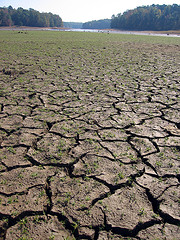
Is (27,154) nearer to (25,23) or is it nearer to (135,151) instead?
(135,151)

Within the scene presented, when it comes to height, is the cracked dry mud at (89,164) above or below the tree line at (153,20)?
below

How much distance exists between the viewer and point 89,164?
1.93 meters

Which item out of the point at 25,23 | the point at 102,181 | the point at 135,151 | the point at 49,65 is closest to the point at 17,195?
the point at 102,181

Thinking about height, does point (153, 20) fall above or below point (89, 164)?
above

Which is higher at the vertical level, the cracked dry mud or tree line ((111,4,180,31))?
tree line ((111,4,180,31))

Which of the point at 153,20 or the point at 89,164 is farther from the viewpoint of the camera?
the point at 153,20

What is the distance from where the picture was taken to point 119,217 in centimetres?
141

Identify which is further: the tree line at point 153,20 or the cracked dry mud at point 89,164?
the tree line at point 153,20

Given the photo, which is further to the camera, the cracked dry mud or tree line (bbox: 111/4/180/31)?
tree line (bbox: 111/4/180/31)

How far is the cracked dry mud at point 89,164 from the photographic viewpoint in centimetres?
136

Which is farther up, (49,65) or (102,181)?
(49,65)

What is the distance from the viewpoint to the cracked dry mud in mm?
1355

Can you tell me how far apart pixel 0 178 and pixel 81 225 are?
861 mm

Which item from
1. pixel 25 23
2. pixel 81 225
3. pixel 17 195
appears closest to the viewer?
pixel 81 225
